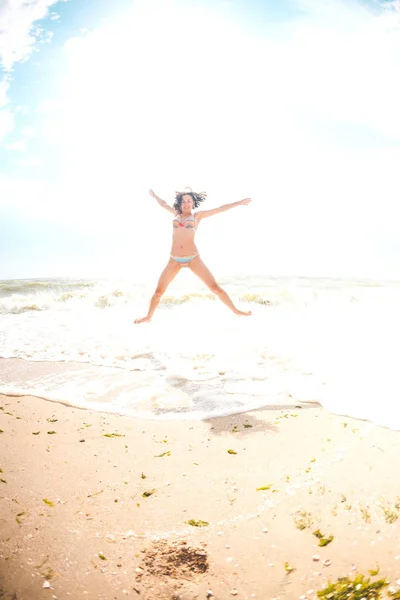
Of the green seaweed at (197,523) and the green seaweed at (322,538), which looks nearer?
the green seaweed at (322,538)

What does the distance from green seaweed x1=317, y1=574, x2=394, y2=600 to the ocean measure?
1754 mm

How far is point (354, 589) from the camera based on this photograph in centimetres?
162

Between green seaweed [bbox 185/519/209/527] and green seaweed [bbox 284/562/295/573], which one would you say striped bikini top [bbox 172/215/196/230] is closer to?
green seaweed [bbox 185/519/209/527]

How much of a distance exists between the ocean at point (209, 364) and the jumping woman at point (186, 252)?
0.96 meters

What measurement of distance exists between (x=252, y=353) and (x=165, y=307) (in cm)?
841

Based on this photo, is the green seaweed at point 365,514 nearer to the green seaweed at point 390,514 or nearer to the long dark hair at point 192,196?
the green seaweed at point 390,514

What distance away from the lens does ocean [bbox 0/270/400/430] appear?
4.02 metres

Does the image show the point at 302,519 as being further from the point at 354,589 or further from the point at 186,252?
the point at 186,252

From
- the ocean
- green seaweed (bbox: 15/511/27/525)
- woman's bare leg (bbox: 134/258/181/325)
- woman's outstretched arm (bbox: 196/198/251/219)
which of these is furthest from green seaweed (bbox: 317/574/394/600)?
woman's outstretched arm (bbox: 196/198/251/219)

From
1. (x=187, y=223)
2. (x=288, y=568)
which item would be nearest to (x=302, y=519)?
(x=288, y=568)

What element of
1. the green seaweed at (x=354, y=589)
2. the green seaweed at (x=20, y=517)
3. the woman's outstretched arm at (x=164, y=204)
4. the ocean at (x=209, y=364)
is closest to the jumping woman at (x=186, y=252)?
the woman's outstretched arm at (x=164, y=204)

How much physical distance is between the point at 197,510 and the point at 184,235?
507 centimetres

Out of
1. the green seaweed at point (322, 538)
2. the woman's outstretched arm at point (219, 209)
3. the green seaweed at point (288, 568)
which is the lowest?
the green seaweed at point (288, 568)

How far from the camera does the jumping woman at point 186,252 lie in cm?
652
